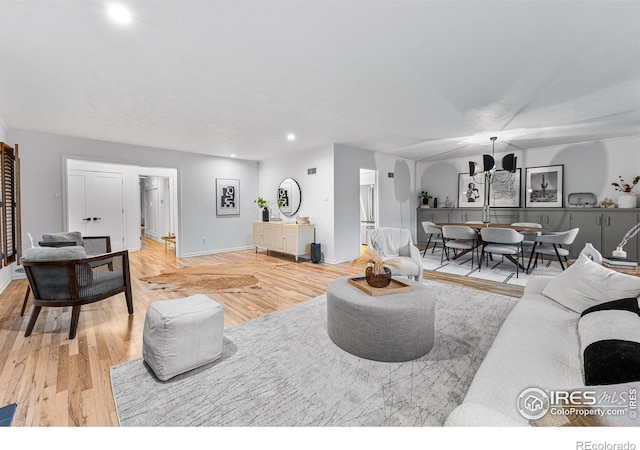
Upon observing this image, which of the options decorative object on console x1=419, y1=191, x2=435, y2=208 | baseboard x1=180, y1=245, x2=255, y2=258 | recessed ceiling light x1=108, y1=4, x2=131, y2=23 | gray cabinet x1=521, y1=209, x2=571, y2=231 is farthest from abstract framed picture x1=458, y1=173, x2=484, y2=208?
recessed ceiling light x1=108, y1=4, x2=131, y2=23

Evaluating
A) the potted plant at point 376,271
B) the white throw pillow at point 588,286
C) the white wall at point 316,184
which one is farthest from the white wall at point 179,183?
the white throw pillow at point 588,286

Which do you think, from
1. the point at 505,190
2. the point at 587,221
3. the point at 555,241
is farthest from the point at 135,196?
the point at 587,221

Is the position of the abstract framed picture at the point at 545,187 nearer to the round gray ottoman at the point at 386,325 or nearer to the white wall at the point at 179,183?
the round gray ottoman at the point at 386,325

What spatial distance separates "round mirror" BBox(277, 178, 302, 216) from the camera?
253 inches

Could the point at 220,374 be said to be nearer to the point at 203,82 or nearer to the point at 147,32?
the point at 147,32

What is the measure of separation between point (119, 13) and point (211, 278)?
352 cm

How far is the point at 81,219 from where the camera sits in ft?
20.4

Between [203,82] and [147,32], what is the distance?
31.8 inches

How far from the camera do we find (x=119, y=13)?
1.78 meters

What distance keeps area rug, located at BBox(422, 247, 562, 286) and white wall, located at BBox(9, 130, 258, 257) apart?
4.74m

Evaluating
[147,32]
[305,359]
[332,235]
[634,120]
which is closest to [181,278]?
[332,235]

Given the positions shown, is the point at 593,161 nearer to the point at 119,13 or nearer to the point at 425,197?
the point at 425,197

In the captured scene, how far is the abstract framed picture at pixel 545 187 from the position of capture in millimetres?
5902

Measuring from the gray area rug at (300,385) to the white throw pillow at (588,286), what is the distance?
65cm
